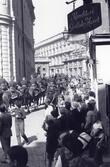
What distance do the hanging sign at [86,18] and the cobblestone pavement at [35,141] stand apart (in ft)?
11.6

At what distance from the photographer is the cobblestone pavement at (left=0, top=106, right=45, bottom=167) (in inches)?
414

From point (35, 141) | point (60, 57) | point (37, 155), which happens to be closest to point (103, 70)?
point (35, 141)

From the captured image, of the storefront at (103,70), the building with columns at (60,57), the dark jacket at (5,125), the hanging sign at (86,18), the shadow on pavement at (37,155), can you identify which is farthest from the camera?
the building with columns at (60,57)

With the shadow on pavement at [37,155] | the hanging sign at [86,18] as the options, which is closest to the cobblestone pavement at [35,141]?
the shadow on pavement at [37,155]

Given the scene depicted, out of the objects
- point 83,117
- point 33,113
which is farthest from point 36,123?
point 83,117

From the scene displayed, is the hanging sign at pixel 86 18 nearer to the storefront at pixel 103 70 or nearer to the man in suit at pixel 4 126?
the storefront at pixel 103 70

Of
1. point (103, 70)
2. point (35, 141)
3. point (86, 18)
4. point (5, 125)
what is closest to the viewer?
point (86, 18)

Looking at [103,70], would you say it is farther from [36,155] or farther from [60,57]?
[60,57]

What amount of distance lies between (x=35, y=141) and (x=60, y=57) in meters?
93.1

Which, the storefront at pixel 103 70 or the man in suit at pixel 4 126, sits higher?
the storefront at pixel 103 70

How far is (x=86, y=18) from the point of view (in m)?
9.89

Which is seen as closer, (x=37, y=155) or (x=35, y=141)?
(x=37, y=155)

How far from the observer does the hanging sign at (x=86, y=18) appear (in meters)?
9.71

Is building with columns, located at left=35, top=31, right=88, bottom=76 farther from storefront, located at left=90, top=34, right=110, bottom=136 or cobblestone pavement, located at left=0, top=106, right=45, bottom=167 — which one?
storefront, located at left=90, top=34, right=110, bottom=136
